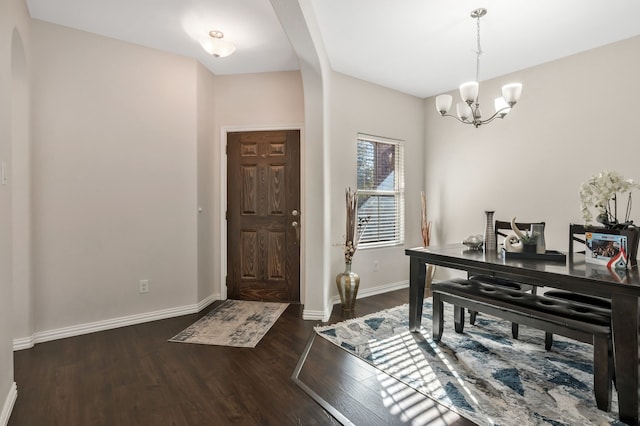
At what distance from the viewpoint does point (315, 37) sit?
8.97ft

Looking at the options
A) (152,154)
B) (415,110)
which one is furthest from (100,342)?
(415,110)

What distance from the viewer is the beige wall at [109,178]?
2.84 meters

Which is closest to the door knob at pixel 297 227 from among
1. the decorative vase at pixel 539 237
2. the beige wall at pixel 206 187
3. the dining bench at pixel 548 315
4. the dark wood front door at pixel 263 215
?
the dark wood front door at pixel 263 215

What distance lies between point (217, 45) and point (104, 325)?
2755 millimetres

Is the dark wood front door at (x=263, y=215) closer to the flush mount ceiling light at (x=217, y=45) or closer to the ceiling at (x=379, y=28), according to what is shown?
the ceiling at (x=379, y=28)

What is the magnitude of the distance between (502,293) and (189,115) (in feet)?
10.9

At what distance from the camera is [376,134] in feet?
14.0

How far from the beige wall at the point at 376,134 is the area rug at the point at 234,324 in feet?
2.83

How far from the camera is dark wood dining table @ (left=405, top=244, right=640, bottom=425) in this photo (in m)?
1.70

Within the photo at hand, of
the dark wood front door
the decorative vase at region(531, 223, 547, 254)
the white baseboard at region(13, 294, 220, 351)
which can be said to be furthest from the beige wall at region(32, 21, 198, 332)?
the decorative vase at region(531, 223, 547, 254)

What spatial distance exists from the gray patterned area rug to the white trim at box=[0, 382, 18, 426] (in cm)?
201

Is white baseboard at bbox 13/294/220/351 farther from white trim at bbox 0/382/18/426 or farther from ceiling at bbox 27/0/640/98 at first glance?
ceiling at bbox 27/0/640/98

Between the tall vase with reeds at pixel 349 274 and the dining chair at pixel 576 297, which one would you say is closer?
the dining chair at pixel 576 297

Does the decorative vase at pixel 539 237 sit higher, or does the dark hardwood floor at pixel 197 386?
the decorative vase at pixel 539 237
